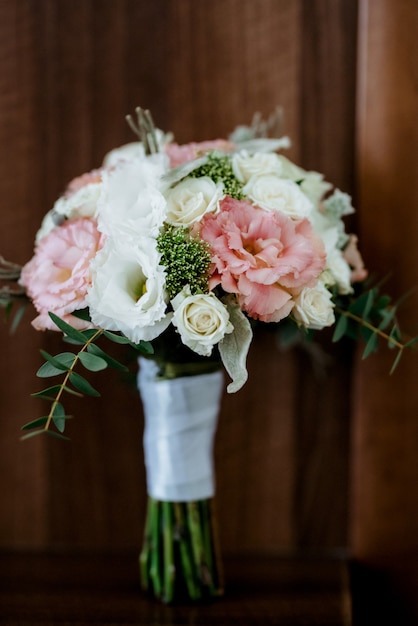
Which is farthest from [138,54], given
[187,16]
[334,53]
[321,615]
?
[321,615]

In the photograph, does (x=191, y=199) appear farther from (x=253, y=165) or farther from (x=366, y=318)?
(x=366, y=318)

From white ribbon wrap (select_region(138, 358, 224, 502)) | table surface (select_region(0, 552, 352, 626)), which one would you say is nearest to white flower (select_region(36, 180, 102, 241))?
white ribbon wrap (select_region(138, 358, 224, 502))

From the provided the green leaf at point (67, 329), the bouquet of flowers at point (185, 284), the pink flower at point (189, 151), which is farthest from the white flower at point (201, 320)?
the pink flower at point (189, 151)

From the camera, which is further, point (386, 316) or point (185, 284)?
point (386, 316)

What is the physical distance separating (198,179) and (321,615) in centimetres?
55

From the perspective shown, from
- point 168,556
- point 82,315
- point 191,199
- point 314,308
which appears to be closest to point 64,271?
point 82,315

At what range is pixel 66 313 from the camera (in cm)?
70

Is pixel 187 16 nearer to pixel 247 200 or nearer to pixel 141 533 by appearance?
pixel 247 200

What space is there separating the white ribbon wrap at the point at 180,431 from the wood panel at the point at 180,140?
0.58 feet

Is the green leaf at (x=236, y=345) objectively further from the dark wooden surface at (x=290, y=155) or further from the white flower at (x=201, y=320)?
the dark wooden surface at (x=290, y=155)

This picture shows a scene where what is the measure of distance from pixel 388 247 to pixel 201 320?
42 cm

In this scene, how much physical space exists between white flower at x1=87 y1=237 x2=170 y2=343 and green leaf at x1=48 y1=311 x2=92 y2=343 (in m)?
0.02

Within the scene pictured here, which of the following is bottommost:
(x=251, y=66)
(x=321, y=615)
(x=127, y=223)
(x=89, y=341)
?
(x=321, y=615)

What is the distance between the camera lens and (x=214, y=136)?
3.23 feet
